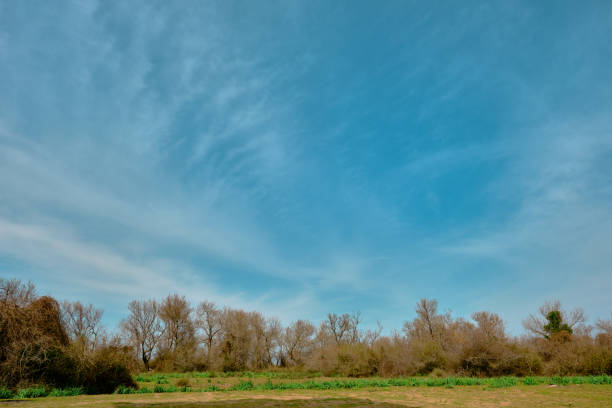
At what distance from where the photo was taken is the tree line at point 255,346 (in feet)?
50.6

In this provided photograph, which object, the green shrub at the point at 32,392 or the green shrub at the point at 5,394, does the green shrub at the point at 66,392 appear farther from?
the green shrub at the point at 5,394

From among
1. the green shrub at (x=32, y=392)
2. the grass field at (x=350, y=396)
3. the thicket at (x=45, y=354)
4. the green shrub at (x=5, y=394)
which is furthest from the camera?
the thicket at (x=45, y=354)

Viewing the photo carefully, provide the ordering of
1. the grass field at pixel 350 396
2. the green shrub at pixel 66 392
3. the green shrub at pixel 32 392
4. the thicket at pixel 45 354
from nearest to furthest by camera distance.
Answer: the grass field at pixel 350 396
the green shrub at pixel 32 392
the green shrub at pixel 66 392
the thicket at pixel 45 354

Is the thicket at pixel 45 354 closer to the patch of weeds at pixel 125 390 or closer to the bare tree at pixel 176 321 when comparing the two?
the patch of weeds at pixel 125 390

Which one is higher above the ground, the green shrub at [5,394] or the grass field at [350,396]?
the green shrub at [5,394]

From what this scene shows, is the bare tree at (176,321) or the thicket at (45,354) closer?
the thicket at (45,354)

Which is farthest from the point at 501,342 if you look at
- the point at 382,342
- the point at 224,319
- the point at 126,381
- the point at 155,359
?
the point at 155,359

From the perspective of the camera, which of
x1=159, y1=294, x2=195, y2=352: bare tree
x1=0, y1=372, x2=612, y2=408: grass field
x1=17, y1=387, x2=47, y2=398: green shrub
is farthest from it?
x1=159, y1=294, x2=195, y2=352: bare tree

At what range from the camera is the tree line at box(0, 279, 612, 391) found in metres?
15.4

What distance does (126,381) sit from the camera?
1650cm

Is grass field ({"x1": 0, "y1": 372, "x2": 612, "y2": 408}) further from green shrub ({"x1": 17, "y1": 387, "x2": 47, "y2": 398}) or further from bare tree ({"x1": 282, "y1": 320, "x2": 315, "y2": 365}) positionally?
bare tree ({"x1": 282, "y1": 320, "x2": 315, "y2": 365})

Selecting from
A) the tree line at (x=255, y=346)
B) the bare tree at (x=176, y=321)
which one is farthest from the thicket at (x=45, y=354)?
the bare tree at (x=176, y=321)

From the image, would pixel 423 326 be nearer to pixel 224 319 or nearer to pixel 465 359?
pixel 465 359

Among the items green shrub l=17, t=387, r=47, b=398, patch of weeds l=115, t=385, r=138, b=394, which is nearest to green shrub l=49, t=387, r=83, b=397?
green shrub l=17, t=387, r=47, b=398
